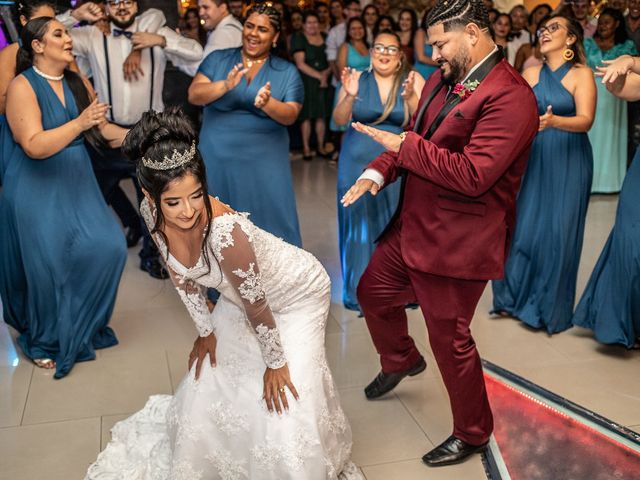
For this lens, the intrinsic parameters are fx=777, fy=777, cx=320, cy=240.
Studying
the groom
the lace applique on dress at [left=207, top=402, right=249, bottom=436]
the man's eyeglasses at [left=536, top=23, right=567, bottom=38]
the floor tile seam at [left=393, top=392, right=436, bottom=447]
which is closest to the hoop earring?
the man's eyeglasses at [left=536, top=23, right=567, bottom=38]

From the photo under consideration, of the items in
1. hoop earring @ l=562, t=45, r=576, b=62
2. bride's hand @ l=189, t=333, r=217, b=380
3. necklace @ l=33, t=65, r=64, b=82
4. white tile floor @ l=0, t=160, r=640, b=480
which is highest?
hoop earring @ l=562, t=45, r=576, b=62

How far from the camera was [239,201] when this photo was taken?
4.12 meters

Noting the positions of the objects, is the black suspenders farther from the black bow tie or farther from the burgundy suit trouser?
the burgundy suit trouser

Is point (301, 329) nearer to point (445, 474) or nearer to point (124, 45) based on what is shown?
point (445, 474)

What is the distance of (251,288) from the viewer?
2346mm

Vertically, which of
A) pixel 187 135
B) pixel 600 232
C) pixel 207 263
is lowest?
pixel 600 232

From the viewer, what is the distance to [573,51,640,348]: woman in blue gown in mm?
3625


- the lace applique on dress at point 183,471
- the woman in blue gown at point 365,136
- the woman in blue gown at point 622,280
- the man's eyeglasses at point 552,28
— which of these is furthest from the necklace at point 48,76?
the woman in blue gown at point 622,280

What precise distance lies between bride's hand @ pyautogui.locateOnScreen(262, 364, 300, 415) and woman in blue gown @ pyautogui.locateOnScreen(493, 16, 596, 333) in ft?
6.61

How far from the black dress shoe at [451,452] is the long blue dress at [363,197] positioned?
1.37m

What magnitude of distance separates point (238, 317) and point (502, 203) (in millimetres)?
983

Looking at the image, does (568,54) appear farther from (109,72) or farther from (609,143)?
(609,143)

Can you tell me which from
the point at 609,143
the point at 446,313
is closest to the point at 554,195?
the point at 446,313

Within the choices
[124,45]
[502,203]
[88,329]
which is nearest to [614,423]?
[502,203]
